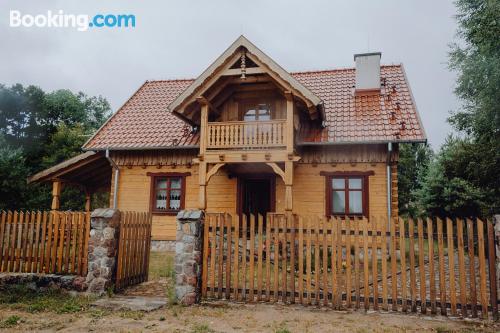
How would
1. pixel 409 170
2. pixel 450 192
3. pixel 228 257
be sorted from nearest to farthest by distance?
pixel 228 257 → pixel 450 192 → pixel 409 170

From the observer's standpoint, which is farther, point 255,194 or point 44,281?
point 255,194

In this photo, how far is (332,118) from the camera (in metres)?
15.0

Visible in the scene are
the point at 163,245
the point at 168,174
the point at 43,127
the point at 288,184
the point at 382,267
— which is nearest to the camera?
the point at 382,267

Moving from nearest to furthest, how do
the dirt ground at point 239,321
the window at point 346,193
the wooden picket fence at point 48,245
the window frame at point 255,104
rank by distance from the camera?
the dirt ground at point 239,321
the wooden picket fence at point 48,245
the window at point 346,193
the window frame at point 255,104

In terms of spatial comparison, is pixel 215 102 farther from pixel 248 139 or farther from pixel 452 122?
pixel 452 122

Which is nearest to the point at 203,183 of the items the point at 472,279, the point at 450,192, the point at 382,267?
the point at 382,267

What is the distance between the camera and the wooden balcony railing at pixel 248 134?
42.6 ft

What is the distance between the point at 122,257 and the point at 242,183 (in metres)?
7.83

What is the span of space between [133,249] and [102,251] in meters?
0.93

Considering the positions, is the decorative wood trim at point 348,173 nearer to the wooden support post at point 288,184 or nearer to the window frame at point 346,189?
the window frame at point 346,189

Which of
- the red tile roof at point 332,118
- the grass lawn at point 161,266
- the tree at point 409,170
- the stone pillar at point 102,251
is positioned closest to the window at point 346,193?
the red tile roof at point 332,118

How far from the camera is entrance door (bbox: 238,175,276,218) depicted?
49.7 feet

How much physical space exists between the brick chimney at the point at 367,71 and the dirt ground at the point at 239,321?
11.5 m

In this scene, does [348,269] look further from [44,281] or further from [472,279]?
[44,281]
